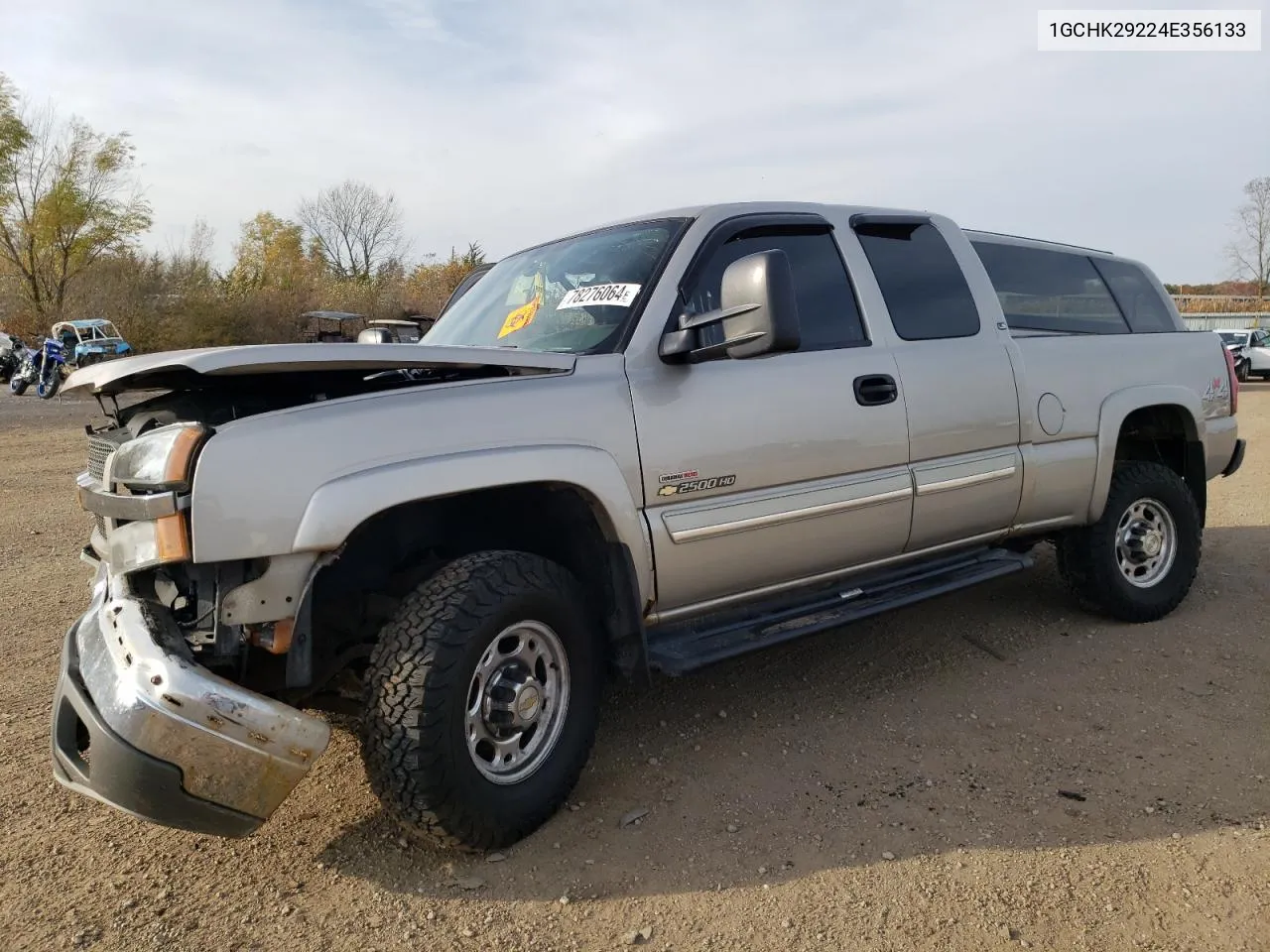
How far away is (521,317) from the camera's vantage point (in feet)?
11.7

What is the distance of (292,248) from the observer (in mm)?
54156

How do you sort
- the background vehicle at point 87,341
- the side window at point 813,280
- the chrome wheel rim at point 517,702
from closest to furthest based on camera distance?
1. the chrome wheel rim at point 517,702
2. the side window at point 813,280
3. the background vehicle at point 87,341

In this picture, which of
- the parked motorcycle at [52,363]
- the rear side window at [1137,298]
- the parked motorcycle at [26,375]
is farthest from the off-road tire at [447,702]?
the parked motorcycle at [26,375]

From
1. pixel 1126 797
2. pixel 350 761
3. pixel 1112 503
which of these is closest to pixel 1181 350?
pixel 1112 503

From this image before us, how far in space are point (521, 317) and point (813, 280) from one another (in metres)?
1.13

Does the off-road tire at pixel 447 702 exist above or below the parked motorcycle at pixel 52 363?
below

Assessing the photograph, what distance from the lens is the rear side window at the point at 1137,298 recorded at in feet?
16.3

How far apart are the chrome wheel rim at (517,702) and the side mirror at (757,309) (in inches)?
41.4

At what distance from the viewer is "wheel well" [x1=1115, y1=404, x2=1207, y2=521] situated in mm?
4870

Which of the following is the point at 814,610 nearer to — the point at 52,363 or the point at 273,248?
the point at 52,363

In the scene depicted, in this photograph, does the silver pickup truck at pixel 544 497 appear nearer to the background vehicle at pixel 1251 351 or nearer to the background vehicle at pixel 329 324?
the background vehicle at pixel 329 324

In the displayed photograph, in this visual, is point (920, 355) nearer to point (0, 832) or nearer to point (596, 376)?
point (596, 376)

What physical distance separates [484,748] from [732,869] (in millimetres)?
796

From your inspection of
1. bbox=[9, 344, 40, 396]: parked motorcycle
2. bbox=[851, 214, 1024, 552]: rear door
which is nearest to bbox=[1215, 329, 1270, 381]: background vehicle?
bbox=[851, 214, 1024, 552]: rear door
